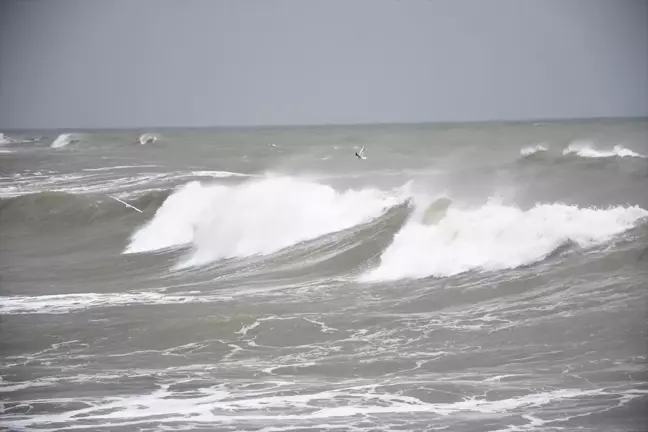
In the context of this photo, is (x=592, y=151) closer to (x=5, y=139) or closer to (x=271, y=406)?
(x=271, y=406)

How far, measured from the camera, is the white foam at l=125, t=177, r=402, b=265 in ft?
8.00

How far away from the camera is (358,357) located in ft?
7.67

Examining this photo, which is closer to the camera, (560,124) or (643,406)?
(643,406)

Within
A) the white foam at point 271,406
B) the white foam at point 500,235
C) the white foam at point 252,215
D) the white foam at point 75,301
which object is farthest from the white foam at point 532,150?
the white foam at point 75,301

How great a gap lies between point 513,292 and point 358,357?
66cm

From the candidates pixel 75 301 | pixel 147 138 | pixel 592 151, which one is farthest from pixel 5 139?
pixel 592 151

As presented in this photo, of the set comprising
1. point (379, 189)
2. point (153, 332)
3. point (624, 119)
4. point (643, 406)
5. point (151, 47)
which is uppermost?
point (151, 47)

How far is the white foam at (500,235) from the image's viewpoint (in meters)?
2.39

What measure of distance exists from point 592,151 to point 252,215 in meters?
1.38

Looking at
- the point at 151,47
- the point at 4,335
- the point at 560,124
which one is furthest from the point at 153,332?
the point at 560,124

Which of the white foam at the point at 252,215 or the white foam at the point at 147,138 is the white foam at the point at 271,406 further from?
the white foam at the point at 147,138

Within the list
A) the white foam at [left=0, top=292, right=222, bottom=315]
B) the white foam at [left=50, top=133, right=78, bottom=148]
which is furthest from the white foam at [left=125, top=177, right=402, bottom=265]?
the white foam at [left=50, top=133, right=78, bottom=148]

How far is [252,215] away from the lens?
2480 mm

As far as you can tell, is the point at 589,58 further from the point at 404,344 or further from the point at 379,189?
the point at 404,344
